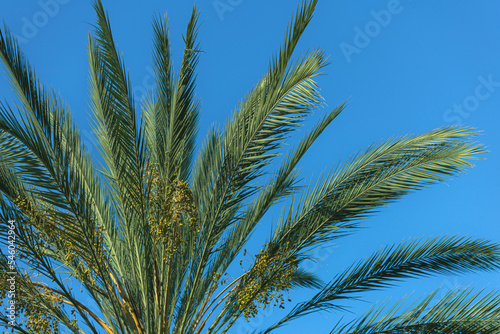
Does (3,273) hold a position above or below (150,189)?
below

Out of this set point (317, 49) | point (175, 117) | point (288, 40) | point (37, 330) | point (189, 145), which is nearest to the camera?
point (37, 330)

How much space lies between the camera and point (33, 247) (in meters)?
5.75

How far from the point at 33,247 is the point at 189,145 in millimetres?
2790

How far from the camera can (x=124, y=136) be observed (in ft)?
21.9

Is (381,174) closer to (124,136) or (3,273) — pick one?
(124,136)

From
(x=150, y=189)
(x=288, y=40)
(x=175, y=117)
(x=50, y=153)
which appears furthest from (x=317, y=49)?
(x=50, y=153)

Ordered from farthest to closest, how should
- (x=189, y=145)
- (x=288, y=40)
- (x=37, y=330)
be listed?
(x=189, y=145)
(x=288, y=40)
(x=37, y=330)

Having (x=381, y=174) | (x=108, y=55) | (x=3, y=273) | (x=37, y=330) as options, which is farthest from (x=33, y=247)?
(x=381, y=174)

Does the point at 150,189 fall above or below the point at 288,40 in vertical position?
below

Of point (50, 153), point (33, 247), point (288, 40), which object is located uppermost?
point (288, 40)

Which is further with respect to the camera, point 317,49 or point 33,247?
point 317,49

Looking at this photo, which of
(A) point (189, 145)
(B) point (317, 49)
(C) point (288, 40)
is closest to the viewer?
(C) point (288, 40)

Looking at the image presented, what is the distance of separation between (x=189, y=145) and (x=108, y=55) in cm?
192

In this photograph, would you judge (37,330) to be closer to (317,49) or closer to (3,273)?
(3,273)
